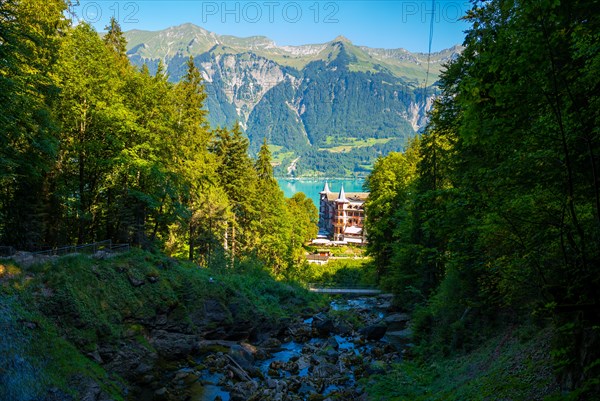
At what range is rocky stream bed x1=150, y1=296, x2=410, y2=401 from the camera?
15999 millimetres

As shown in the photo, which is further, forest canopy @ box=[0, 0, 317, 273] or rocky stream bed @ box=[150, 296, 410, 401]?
forest canopy @ box=[0, 0, 317, 273]

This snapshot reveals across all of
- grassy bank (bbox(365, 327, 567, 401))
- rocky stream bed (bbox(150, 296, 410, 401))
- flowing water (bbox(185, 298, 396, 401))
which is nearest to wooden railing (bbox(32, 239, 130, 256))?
rocky stream bed (bbox(150, 296, 410, 401))

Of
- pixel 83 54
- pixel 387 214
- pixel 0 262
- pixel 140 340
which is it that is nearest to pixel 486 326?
pixel 140 340

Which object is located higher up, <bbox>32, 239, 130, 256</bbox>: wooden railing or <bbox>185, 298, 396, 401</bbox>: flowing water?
<bbox>32, 239, 130, 256</bbox>: wooden railing

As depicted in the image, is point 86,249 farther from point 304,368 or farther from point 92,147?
point 304,368

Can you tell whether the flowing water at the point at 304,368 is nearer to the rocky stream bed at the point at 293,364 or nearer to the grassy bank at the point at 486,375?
the rocky stream bed at the point at 293,364

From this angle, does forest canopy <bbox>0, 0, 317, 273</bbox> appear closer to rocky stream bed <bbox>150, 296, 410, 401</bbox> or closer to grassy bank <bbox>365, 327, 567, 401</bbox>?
rocky stream bed <bbox>150, 296, 410, 401</bbox>

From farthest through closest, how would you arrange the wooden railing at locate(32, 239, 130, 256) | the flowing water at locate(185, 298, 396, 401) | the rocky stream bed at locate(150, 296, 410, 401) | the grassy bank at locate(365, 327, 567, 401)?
the wooden railing at locate(32, 239, 130, 256) < the flowing water at locate(185, 298, 396, 401) < the rocky stream bed at locate(150, 296, 410, 401) < the grassy bank at locate(365, 327, 567, 401)

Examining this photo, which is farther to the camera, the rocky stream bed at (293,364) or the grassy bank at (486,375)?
the rocky stream bed at (293,364)

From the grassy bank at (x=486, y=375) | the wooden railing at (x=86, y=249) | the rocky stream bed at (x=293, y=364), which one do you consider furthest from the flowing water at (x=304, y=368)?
the wooden railing at (x=86, y=249)

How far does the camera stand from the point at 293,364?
20.0 metres

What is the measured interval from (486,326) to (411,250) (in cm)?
1178

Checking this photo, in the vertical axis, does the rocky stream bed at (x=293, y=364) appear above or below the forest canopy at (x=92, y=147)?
below

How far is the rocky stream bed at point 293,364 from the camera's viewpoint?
52.5ft
